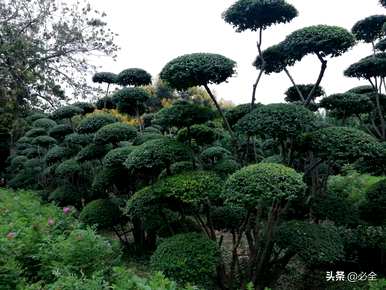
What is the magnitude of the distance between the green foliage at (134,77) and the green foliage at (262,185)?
4.40m

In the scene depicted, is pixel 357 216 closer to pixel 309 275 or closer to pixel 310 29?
pixel 309 275

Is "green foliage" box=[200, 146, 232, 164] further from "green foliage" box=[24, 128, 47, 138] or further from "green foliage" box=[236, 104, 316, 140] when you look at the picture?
"green foliage" box=[24, 128, 47, 138]

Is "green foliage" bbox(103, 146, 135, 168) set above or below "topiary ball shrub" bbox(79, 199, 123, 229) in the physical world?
above

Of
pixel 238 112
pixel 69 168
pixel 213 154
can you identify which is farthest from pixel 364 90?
pixel 69 168

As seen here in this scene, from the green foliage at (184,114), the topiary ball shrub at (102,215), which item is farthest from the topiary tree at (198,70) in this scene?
the topiary ball shrub at (102,215)

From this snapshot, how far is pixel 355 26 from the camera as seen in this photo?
800 cm

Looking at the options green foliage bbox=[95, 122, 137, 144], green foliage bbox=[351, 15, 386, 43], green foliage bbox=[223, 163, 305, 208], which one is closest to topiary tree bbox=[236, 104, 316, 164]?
green foliage bbox=[223, 163, 305, 208]

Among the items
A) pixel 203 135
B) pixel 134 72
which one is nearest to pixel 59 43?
pixel 134 72

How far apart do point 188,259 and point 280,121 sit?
5.25 ft

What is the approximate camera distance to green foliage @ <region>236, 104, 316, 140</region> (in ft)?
13.0

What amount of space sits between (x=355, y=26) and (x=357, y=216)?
454 centimetres

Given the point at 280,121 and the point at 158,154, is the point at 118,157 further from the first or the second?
the point at 280,121

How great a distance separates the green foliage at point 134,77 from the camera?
757 cm

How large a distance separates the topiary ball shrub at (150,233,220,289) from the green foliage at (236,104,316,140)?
1.24 meters
